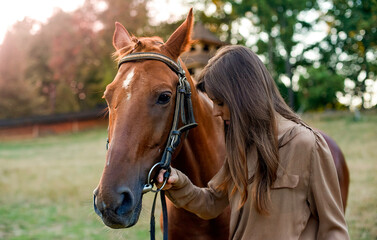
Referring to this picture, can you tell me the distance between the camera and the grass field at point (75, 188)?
20.3 ft

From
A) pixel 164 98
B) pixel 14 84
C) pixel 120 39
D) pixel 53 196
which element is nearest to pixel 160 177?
pixel 164 98

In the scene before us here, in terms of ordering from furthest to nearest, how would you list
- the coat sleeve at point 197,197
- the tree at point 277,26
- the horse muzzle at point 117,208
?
the tree at point 277,26
the coat sleeve at point 197,197
the horse muzzle at point 117,208

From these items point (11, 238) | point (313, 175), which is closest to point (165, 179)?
point (313, 175)

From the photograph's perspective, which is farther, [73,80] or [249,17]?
[73,80]

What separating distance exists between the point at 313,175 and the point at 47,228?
6.15 metres

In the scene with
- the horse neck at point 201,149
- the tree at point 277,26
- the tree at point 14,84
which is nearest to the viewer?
the horse neck at point 201,149

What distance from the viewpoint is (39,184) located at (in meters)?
10.5

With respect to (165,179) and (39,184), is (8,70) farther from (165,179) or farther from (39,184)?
(165,179)

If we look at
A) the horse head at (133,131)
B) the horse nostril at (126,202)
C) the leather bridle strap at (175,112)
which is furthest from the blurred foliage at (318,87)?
the horse nostril at (126,202)

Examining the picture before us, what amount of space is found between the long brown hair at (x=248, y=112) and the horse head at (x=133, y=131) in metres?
0.31

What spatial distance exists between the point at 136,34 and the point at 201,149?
86.1 ft

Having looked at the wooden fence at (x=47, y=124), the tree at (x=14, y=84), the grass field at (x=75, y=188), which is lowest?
the wooden fence at (x=47, y=124)

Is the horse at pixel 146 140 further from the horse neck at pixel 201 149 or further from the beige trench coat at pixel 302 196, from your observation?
the beige trench coat at pixel 302 196

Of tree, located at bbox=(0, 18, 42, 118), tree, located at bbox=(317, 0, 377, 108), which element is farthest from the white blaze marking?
tree, located at bbox=(0, 18, 42, 118)
